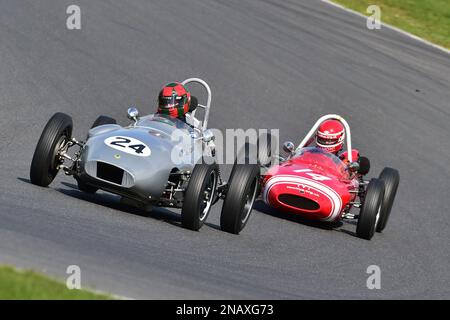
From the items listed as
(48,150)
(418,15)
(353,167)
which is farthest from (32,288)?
(418,15)

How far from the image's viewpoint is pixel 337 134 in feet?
43.1

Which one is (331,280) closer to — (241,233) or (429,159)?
(241,233)

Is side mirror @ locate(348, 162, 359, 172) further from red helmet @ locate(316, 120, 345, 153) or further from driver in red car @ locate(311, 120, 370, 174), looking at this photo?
red helmet @ locate(316, 120, 345, 153)

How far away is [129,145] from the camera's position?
10086 millimetres

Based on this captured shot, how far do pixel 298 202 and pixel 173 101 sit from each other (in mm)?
1732

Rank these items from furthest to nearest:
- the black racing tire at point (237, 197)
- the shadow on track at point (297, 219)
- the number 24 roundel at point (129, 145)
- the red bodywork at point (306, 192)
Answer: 1. the shadow on track at point (297, 219)
2. the red bodywork at point (306, 192)
3. the black racing tire at point (237, 197)
4. the number 24 roundel at point (129, 145)

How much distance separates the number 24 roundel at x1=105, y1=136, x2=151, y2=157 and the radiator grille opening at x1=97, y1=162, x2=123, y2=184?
0.20m

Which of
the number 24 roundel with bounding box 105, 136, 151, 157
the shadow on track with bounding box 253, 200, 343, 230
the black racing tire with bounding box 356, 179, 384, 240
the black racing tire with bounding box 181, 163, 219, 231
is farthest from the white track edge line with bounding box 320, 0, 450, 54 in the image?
the number 24 roundel with bounding box 105, 136, 151, 157

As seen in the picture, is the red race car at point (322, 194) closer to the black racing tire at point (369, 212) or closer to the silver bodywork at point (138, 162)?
the black racing tire at point (369, 212)

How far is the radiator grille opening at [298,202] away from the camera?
1160cm

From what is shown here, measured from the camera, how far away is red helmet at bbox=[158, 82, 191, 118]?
11.6 m

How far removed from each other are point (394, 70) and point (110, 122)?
9.16 meters

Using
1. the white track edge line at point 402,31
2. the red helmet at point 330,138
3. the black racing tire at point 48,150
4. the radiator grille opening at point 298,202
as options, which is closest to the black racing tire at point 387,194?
the red helmet at point 330,138

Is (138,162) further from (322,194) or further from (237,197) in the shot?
(322,194)
